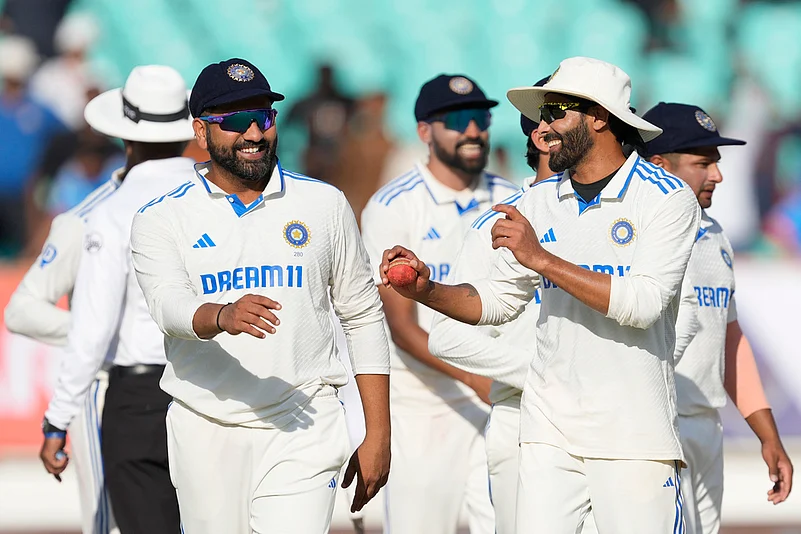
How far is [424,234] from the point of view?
6840 mm

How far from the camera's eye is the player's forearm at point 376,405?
4777 millimetres

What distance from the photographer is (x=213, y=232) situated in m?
4.64

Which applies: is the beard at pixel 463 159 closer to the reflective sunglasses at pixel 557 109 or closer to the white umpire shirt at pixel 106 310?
the white umpire shirt at pixel 106 310

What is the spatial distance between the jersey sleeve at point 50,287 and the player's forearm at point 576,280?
2.62 metres

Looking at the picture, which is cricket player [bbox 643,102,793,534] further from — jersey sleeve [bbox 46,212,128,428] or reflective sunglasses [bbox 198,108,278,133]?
jersey sleeve [bbox 46,212,128,428]

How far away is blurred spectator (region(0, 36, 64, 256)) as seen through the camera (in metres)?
13.1

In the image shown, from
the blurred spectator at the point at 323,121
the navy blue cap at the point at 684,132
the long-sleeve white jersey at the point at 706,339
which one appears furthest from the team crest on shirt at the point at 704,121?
the blurred spectator at the point at 323,121

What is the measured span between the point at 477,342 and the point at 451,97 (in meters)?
1.84

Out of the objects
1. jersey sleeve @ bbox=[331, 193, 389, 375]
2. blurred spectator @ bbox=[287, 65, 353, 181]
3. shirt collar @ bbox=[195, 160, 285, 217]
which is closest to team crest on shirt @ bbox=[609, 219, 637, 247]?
jersey sleeve @ bbox=[331, 193, 389, 375]

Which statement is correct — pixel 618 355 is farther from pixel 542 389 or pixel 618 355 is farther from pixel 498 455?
pixel 498 455

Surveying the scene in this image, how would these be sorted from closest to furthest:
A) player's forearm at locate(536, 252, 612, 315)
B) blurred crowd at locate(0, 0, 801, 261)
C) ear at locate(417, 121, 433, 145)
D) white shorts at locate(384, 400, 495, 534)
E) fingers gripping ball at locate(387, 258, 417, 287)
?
player's forearm at locate(536, 252, 612, 315)
fingers gripping ball at locate(387, 258, 417, 287)
white shorts at locate(384, 400, 495, 534)
ear at locate(417, 121, 433, 145)
blurred crowd at locate(0, 0, 801, 261)

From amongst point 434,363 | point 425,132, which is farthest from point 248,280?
point 425,132

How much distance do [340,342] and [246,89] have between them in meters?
3.14

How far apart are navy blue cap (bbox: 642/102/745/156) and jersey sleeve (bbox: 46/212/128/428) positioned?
7.84 ft
